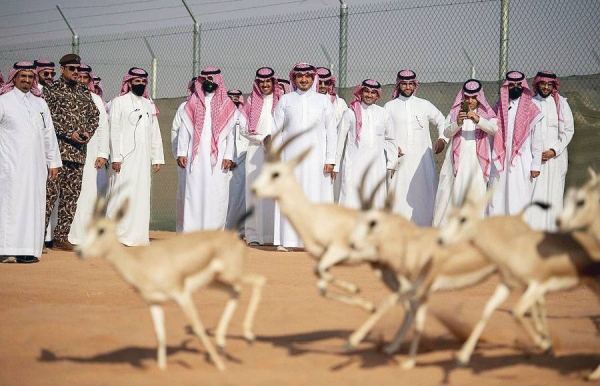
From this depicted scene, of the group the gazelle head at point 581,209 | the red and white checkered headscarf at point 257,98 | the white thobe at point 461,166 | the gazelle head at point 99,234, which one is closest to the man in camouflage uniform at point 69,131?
the red and white checkered headscarf at point 257,98

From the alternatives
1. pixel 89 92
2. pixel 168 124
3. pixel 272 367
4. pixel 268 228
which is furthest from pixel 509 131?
pixel 272 367

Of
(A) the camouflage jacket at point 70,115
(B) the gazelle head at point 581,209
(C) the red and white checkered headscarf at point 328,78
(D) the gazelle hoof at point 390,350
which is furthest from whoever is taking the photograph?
(C) the red and white checkered headscarf at point 328,78

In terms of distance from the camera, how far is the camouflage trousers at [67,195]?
561 inches

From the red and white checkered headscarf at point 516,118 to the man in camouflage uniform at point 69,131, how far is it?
578cm

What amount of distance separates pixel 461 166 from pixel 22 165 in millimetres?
6268

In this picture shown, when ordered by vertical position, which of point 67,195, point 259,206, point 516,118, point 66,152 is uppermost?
point 516,118

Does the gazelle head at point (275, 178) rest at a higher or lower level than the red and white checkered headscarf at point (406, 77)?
lower

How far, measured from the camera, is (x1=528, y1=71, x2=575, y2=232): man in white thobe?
14.4 meters

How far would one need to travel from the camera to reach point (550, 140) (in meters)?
14.5

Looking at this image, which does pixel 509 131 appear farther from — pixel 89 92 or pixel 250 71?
pixel 89 92

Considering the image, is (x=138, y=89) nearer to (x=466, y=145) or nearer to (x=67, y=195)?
(x=67, y=195)

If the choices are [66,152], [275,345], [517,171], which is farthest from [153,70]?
[275,345]

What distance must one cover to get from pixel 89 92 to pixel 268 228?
3680 millimetres

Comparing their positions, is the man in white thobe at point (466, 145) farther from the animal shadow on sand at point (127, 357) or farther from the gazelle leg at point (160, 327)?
the gazelle leg at point (160, 327)
